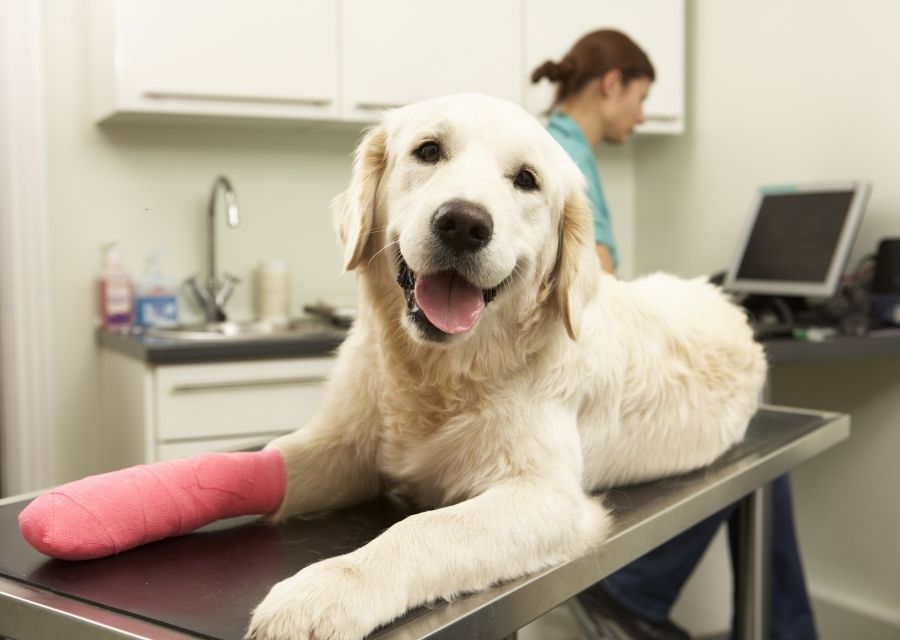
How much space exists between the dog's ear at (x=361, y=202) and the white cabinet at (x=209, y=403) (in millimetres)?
1248

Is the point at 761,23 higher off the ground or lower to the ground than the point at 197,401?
higher

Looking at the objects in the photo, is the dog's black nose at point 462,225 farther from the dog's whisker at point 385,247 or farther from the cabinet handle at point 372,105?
the cabinet handle at point 372,105

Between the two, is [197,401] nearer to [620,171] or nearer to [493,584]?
[493,584]

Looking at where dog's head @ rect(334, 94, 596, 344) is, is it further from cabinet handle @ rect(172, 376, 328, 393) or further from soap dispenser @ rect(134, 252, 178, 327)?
soap dispenser @ rect(134, 252, 178, 327)

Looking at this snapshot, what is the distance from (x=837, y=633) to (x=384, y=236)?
2.54 m

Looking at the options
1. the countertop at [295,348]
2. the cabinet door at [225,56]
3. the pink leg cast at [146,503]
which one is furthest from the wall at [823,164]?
the pink leg cast at [146,503]

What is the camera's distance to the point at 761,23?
3322 millimetres

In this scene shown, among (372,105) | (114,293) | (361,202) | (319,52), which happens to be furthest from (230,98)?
(361,202)

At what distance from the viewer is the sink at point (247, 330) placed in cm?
278

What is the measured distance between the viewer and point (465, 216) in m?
1.03

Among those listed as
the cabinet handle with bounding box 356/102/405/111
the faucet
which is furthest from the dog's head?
the faucet

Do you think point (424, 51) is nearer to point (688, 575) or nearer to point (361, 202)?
point (688, 575)

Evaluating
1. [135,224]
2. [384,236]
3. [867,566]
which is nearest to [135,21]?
[135,224]

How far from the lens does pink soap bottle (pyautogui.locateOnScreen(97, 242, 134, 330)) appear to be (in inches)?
117
